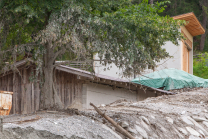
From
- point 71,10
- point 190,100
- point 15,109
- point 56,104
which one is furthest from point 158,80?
point 71,10

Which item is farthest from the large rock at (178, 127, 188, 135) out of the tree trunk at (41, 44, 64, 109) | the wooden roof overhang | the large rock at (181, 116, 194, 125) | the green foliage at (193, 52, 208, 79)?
the green foliage at (193, 52, 208, 79)

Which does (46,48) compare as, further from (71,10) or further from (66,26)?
(71,10)

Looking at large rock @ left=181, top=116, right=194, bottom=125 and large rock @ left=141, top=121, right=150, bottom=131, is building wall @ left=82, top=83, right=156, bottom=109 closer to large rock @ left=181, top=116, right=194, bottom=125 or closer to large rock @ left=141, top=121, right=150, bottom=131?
large rock @ left=181, top=116, right=194, bottom=125

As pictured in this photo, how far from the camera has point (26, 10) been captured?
18.8ft

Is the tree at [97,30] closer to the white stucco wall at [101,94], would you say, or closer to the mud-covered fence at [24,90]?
the mud-covered fence at [24,90]

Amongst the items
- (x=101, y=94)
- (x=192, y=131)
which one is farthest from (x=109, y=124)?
(x=101, y=94)

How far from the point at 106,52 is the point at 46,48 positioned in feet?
5.48

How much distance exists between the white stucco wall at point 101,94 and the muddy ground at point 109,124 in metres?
4.39

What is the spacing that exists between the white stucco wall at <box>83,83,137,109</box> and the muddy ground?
173 inches

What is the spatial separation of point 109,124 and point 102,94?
823 cm

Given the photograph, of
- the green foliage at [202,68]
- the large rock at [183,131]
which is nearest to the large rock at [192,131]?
the large rock at [183,131]

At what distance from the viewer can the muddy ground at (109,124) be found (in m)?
4.72

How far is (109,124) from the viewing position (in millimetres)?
6270

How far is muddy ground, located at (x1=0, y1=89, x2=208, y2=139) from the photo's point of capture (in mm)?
4723
